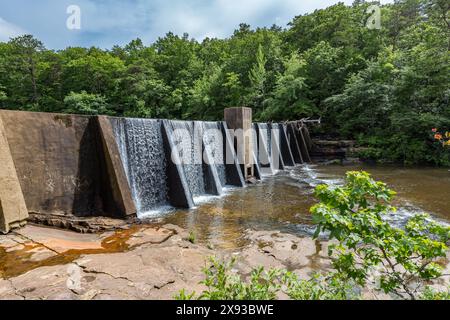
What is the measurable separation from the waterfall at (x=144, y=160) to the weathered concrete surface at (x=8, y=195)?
2616 mm

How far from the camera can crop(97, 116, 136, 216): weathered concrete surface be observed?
6.53 metres

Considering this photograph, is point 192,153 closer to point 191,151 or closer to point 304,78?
point 191,151

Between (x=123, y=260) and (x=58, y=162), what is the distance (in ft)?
11.2

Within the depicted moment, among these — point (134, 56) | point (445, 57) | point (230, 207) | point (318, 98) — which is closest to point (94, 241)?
point (230, 207)

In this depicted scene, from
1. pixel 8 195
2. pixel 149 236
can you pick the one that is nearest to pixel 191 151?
pixel 149 236

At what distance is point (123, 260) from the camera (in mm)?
3965

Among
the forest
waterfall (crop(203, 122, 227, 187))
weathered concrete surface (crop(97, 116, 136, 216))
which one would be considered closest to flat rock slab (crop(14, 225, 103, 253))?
weathered concrete surface (crop(97, 116, 136, 216))

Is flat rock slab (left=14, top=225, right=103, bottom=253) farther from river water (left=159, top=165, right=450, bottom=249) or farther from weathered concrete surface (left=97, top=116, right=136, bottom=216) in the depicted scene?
river water (left=159, top=165, right=450, bottom=249)

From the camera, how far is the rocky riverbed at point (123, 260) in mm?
3145

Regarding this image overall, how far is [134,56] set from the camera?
4122 centimetres

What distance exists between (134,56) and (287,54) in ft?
78.6

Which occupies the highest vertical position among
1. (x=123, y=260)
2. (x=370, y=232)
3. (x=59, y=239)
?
(x=370, y=232)

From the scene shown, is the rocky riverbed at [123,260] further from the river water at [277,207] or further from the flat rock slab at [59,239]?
the river water at [277,207]
